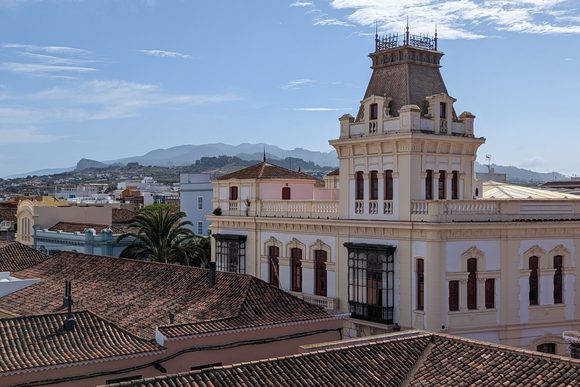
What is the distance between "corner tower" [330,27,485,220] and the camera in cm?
2891

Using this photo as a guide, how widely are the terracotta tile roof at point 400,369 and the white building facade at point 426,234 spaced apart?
9469 millimetres

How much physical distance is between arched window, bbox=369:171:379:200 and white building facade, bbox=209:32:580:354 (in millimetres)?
43

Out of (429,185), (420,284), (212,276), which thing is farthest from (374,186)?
(212,276)

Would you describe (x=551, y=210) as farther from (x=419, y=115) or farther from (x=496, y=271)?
(x=419, y=115)

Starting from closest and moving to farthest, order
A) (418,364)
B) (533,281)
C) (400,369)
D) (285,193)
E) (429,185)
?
1. (400,369)
2. (418,364)
3. (533,281)
4. (429,185)
5. (285,193)

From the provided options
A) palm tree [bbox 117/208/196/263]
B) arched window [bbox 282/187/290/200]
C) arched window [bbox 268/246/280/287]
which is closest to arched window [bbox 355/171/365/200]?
arched window [bbox 268/246/280/287]

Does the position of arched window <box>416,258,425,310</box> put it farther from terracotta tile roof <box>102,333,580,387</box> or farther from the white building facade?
terracotta tile roof <box>102,333,580,387</box>

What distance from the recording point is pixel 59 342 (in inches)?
832

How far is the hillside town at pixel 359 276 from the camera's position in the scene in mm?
21594

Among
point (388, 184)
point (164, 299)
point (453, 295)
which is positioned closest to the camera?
point (164, 299)

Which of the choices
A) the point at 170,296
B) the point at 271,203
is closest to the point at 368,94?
the point at 271,203

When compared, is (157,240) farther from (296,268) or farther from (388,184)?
(388,184)

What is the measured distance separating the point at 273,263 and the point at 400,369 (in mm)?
18019

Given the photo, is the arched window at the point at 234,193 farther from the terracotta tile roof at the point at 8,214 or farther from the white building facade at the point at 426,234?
the terracotta tile roof at the point at 8,214
